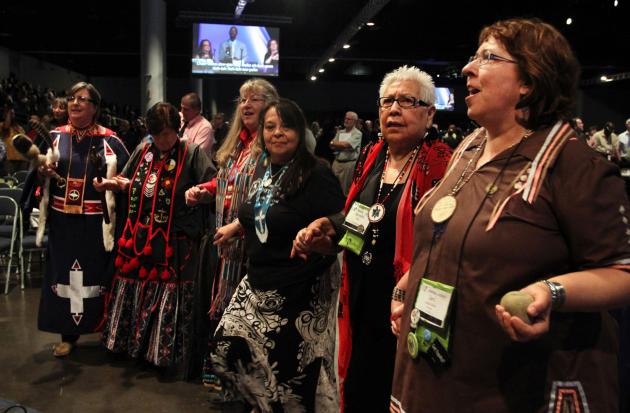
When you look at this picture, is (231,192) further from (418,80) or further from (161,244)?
(418,80)

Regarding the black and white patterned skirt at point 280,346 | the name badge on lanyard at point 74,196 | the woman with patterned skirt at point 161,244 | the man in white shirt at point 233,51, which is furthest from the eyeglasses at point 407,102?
the man in white shirt at point 233,51

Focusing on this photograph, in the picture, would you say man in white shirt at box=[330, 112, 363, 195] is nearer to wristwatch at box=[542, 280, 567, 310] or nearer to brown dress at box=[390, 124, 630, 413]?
brown dress at box=[390, 124, 630, 413]

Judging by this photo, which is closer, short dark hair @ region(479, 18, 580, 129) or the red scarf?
short dark hair @ region(479, 18, 580, 129)

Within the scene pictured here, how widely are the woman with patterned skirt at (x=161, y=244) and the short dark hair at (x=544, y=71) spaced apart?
8.24 feet

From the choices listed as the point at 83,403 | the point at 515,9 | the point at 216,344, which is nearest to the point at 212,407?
the point at 83,403

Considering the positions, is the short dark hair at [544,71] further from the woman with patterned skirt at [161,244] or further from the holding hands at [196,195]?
the woman with patterned skirt at [161,244]

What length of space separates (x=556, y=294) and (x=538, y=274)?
0.09 m

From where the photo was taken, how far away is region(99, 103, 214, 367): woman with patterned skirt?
3.40m

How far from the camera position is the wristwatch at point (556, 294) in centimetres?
103

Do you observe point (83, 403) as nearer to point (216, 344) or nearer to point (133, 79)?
point (216, 344)

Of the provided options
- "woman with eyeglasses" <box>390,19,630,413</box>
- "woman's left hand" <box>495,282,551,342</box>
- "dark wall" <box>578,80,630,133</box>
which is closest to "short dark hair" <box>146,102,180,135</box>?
"woman with eyeglasses" <box>390,19,630,413</box>

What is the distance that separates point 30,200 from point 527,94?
342 centimetres

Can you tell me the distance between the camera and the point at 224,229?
2.55m

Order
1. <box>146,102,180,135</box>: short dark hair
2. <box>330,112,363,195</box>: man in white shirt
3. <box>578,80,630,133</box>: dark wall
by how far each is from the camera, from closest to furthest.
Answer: <box>146,102,180,135</box>: short dark hair → <box>330,112,363,195</box>: man in white shirt → <box>578,80,630,133</box>: dark wall
